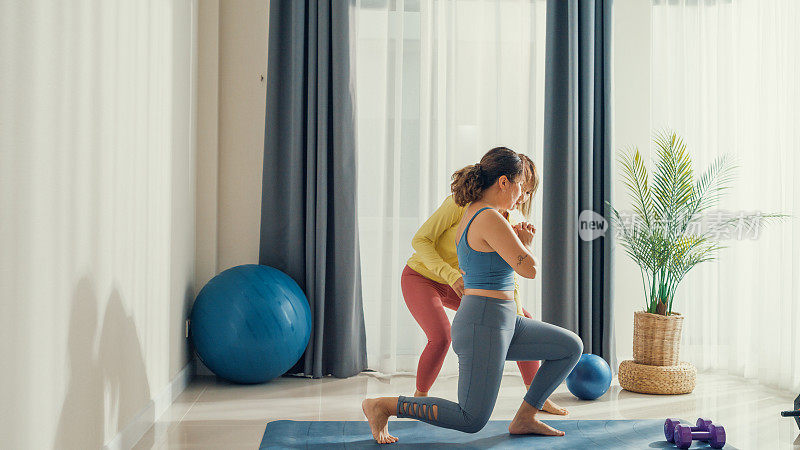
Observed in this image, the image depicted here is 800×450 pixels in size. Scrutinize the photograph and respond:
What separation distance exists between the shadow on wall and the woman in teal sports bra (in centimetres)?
99

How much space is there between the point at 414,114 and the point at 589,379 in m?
1.83

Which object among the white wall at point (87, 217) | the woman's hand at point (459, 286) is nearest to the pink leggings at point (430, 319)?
the woman's hand at point (459, 286)

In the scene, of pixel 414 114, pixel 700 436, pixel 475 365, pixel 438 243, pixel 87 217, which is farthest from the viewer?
pixel 414 114

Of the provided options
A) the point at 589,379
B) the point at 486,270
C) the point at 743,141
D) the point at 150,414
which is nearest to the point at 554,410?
the point at 589,379

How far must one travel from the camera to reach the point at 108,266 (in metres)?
2.46

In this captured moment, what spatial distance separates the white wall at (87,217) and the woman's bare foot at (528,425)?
1573 millimetres

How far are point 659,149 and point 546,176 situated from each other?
0.78 meters

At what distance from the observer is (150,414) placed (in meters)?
2.99

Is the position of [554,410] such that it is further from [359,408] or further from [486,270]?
[486,270]

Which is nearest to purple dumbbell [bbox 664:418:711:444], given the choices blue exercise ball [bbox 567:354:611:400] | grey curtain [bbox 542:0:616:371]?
blue exercise ball [bbox 567:354:611:400]

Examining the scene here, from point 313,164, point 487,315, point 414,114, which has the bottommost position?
point 487,315

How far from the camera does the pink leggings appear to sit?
10.4ft

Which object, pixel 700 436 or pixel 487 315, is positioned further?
pixel 700 436

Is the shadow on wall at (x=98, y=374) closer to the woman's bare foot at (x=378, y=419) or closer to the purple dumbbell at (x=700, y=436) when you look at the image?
the woman's bare foot at (x=378, y=419)
